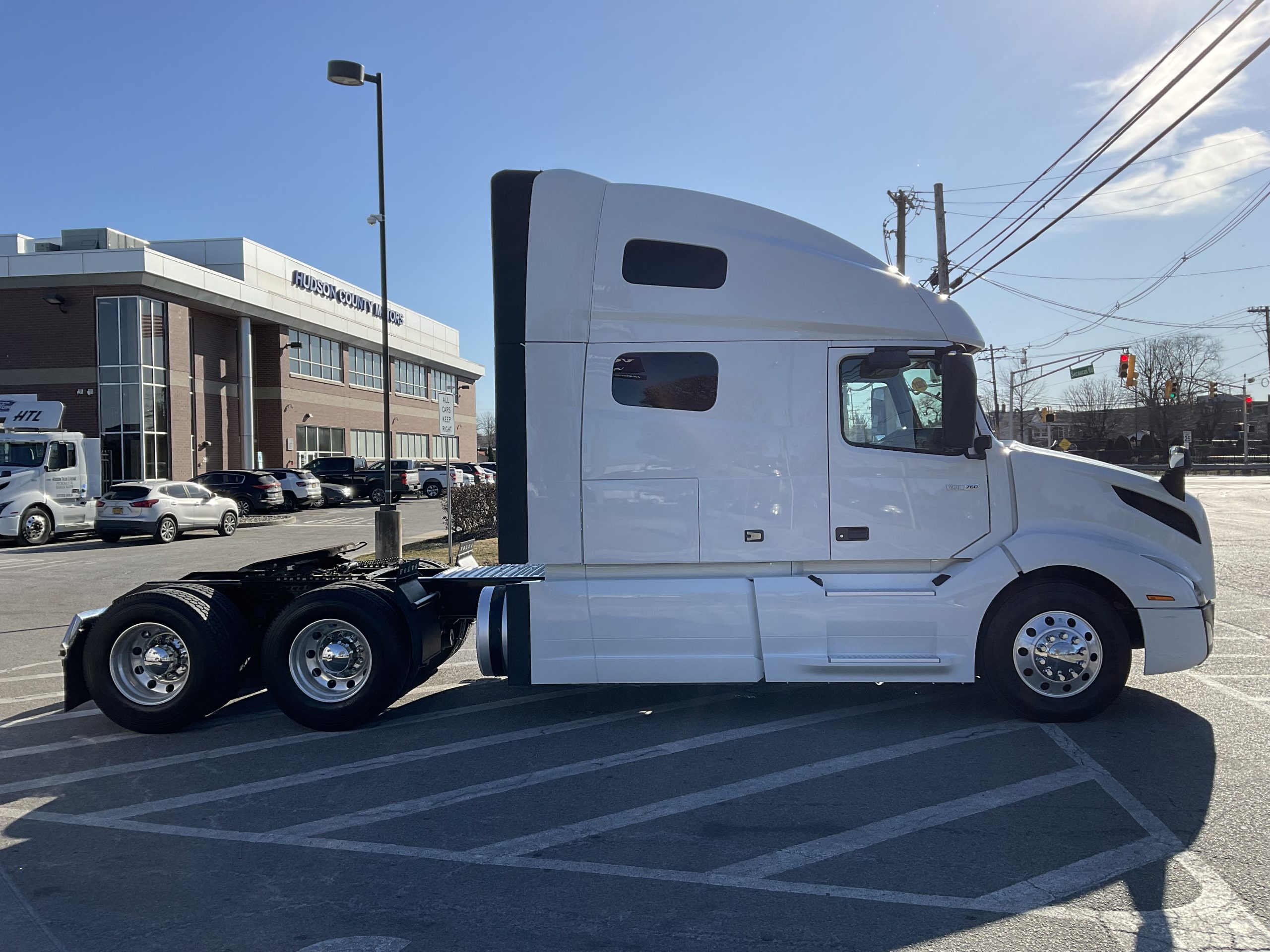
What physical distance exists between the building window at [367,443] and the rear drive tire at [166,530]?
29105mm

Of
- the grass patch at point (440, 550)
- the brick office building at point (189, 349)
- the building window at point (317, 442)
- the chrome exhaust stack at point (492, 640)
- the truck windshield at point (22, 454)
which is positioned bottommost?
the grass patch at point (440, 550)

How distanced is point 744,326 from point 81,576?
14.1 metres

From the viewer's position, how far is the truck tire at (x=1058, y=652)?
5859 millimetres

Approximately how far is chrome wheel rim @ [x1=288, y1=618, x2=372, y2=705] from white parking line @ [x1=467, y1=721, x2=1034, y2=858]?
2.36 meters

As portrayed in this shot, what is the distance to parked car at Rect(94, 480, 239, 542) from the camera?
22078mm

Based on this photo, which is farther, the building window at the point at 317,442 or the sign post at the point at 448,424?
the building window at the point at 317,442

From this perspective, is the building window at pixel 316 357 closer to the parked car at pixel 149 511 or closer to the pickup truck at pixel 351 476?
the pickup truck at pixel 351 476

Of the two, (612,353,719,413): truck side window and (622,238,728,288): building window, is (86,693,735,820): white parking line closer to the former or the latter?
(612,353,719,413): truck side window

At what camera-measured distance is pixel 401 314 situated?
186 ft

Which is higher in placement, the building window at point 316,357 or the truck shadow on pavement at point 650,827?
the building window at point 316,357

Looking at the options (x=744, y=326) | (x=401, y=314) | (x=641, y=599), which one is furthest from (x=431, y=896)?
(x=401, y=314)

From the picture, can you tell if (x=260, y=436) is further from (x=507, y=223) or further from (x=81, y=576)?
(x=507, y=223)

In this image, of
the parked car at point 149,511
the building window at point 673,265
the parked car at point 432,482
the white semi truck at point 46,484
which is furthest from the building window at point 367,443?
the building window at point 673,265

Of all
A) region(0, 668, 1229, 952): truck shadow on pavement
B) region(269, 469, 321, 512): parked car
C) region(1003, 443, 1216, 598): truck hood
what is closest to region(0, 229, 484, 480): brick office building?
region(269, 469, 321, 512): parked car
